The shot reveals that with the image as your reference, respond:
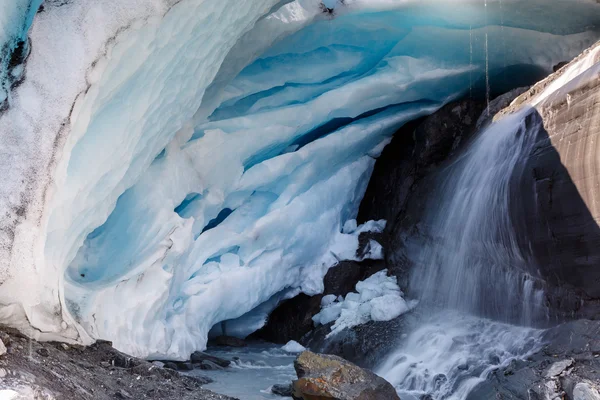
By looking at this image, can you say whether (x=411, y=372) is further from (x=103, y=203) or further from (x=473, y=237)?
(x=103, y=203)

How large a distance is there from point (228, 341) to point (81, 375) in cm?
326

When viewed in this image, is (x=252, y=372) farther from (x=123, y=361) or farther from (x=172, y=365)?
(x=123, y=361)

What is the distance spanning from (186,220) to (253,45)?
5.27 feet

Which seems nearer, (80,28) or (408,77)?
(80,28)

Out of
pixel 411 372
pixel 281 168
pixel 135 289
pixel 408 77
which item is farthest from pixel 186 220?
pixel 408 77

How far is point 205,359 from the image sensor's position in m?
5.13

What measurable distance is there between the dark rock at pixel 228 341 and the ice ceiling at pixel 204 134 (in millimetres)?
224

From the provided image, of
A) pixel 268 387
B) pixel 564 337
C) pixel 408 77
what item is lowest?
pixel 268 387

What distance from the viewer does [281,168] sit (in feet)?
20.1

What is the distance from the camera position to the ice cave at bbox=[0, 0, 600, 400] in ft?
10.8

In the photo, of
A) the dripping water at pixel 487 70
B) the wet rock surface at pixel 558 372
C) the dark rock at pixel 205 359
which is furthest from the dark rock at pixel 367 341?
the dripping water at pixel 487 70

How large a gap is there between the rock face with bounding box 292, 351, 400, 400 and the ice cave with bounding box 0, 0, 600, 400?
27mm

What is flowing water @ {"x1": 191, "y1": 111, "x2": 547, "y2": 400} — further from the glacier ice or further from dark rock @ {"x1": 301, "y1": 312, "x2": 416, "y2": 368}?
the glacier ice

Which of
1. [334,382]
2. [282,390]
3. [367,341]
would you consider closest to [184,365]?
[282,390]
